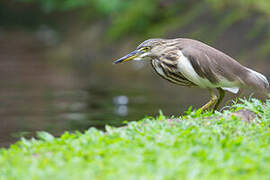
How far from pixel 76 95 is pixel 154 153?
30.3ft

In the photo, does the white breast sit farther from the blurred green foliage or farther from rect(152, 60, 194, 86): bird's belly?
the blurred green foliage

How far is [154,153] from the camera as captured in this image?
4.02 m

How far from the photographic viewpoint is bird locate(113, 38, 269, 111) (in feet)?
19.3

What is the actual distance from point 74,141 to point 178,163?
43.6 inches

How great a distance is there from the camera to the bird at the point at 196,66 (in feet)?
19.3

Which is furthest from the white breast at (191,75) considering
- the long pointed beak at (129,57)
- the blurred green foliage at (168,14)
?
the blurred green foliage at (168,14)

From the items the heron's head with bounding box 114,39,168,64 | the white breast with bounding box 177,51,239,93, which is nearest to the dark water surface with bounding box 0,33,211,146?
the heron's head with bounding box 114,39,168,64

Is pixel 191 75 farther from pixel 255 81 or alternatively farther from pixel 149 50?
pixel 255 81

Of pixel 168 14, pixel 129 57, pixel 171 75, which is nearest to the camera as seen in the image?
pixel 171 75

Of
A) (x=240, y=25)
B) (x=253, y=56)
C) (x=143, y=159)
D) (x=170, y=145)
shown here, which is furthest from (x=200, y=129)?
(x=240, y=25)

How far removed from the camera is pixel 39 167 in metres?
3.82

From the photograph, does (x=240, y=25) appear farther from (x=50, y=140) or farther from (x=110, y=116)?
(x=50, y=140)

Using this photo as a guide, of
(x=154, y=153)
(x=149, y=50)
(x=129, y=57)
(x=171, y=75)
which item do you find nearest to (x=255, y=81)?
(x=171, y=75)

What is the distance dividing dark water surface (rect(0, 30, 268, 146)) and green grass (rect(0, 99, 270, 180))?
349 centimetres
